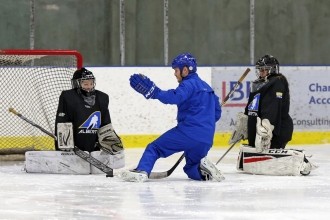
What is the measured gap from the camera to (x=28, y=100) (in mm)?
9539

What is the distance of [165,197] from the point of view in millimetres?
5965

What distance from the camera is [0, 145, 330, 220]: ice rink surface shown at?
17.0 feet

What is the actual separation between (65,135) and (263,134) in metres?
1.60

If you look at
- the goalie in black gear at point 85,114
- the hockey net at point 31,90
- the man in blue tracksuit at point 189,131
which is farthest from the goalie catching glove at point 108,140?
the hockey net at point 31,90

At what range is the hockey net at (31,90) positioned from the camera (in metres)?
9.03

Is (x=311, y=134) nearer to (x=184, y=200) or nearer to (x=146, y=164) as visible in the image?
(x=146, y=164)

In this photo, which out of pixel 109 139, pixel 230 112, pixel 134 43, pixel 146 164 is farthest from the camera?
pixel 134 43

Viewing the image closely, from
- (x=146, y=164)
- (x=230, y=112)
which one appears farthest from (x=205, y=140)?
(x=230, y=112)

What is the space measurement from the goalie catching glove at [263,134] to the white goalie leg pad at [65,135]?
1513 millimetres

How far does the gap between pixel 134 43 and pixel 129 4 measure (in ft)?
1.88

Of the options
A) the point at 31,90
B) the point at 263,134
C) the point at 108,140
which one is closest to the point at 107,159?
the point at 108,140

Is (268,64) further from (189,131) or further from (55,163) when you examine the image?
(55,163)

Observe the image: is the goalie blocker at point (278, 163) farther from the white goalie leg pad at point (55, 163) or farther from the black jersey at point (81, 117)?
the white goalie leg pad at point (55, 163)

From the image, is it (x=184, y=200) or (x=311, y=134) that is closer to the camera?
(x=184, y=200)
